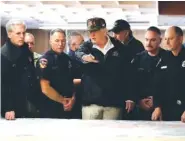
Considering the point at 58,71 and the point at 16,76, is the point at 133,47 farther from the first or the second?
the point at 16,76

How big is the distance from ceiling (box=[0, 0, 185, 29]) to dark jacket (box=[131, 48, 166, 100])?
275 mm

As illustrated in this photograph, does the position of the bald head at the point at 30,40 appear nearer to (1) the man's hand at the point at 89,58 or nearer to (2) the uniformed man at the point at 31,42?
(2) the uniformed man at the point at 31,42

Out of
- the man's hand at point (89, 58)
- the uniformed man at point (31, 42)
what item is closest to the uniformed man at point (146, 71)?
the man's hand at point (89, 58)

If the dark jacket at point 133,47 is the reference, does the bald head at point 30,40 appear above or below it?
above

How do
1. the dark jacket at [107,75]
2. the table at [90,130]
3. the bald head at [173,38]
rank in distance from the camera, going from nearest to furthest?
the table at [90,130] → the bald head at [173,38] → the dark jacket at [107,75]

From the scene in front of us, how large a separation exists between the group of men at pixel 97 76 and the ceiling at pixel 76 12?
0.06 metres

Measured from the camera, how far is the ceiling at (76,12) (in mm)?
3227

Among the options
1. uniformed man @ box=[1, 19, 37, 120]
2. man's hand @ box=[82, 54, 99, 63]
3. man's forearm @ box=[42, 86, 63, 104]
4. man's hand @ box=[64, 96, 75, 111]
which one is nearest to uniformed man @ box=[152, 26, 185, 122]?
man's hand @ box=[82, 54, 99, 63]

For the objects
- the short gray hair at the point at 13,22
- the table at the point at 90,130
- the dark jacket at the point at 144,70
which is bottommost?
the table at the point at 90,130

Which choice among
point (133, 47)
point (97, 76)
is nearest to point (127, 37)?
point (133, 47)

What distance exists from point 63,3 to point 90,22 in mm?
306

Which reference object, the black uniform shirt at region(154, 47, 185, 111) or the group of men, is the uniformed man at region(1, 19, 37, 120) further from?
the black uniform shirt at region(154, 47, 185, 111)

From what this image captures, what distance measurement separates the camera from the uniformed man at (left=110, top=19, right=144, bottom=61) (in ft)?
10.6

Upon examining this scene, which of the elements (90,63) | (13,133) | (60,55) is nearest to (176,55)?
(90,63)
